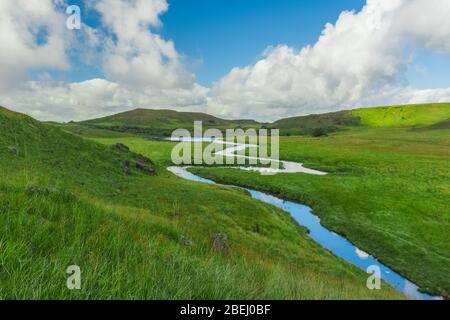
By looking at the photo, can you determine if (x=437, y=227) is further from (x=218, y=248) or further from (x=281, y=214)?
(x=218, y=248)

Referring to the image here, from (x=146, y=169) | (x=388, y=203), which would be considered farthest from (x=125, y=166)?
(x=388, y=203)

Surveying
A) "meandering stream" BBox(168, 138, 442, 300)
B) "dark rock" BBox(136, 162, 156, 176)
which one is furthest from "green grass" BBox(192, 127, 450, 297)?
"dark rock" BBox(136, 162, 156, 176)

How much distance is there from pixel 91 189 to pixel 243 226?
13.1m

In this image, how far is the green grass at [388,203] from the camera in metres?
24.9

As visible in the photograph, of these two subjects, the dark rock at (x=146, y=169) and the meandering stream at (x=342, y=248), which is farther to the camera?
the dark rock at (x=146, y=169)

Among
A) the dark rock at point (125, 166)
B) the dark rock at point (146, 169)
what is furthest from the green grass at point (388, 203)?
the dark rock at point (125, 166)

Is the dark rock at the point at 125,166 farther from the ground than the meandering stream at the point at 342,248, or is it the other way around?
the dark rock at the point at 125,166

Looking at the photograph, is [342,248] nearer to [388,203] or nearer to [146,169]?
[388,203]

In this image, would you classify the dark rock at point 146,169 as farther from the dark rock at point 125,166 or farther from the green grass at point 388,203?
the green grass at point 388,203

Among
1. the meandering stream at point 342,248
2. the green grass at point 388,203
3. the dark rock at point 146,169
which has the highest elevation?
the dark rock at point 146,169

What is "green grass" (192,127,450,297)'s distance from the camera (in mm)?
24906

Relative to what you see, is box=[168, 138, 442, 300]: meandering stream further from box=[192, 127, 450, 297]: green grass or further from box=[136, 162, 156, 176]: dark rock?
box=[136, 162, 156, 176]: dark rock

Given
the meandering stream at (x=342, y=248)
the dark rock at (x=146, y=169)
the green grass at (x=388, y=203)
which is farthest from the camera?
the dark rock at (x=146, y=169)
